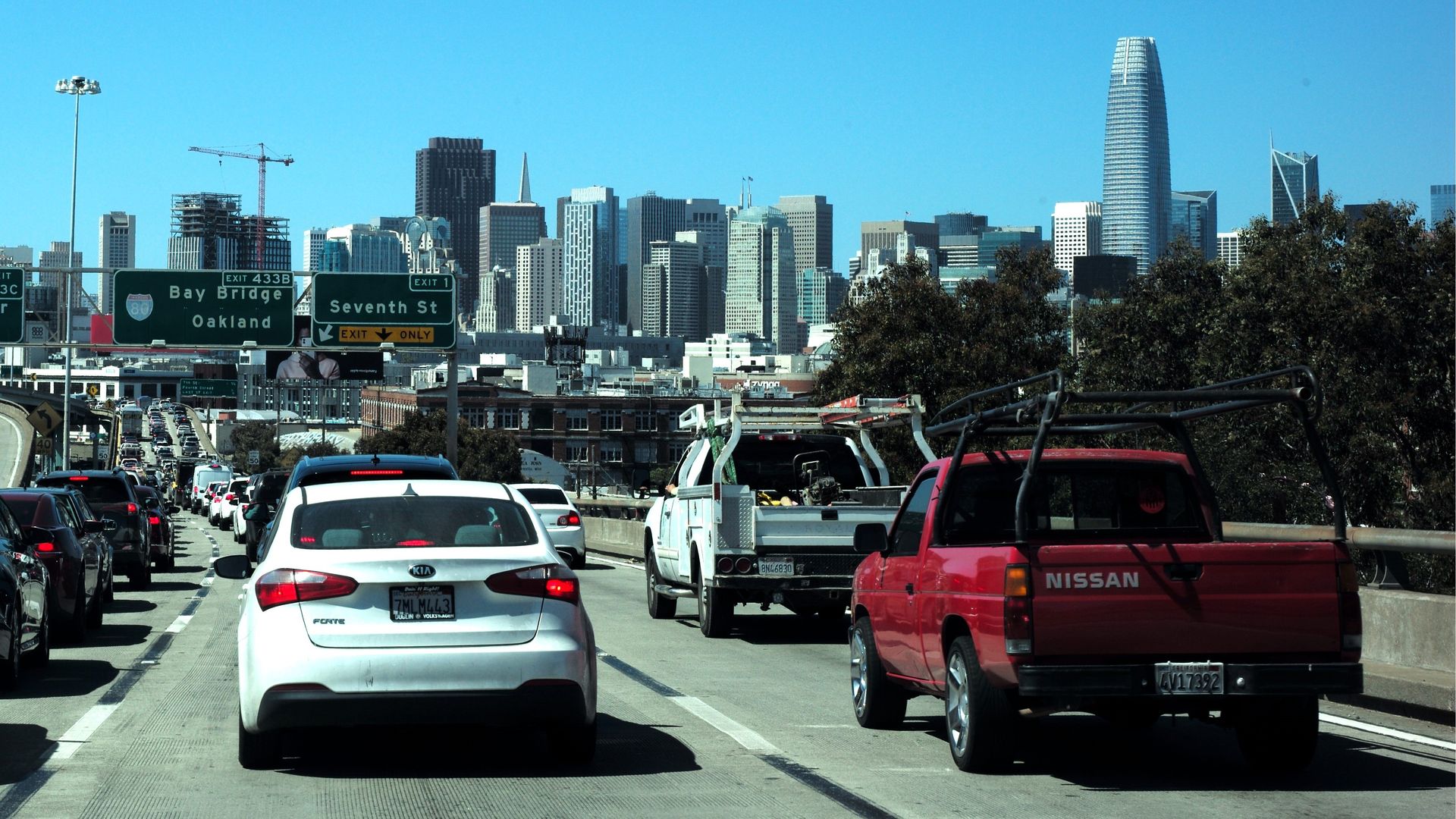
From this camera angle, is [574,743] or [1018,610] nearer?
[1018,610]

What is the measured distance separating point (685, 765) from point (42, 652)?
7085mm

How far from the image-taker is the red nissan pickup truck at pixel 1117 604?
28.4 ft

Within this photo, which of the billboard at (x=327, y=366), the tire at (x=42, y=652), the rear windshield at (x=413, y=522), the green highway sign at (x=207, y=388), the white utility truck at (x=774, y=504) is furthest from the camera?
the green highway sign at (x=207, y=388)

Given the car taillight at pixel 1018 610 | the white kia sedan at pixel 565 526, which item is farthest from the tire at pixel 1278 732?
the white kia sedan at pixel 565 526

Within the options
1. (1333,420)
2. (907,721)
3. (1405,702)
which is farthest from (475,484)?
(1333,420)

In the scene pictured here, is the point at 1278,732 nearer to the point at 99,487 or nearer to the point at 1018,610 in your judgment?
the point at 1018,610

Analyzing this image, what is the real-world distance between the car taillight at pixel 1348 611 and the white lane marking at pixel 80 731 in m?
6.86

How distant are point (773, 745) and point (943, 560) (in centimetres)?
172

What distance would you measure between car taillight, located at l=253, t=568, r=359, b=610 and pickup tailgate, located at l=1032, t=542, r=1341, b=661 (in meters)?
3.39

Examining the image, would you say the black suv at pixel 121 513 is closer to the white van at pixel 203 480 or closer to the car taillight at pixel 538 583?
the car taillight at pixel 538 583

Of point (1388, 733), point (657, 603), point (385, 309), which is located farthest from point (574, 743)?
point (385, 309)

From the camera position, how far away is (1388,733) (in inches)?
437

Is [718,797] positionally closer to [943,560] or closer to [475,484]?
[943,560]

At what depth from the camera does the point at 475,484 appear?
10.4 m
